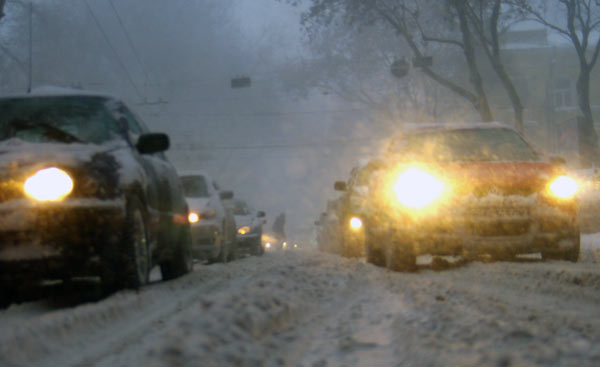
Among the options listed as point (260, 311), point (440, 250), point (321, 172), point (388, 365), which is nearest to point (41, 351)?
point (260, 311)

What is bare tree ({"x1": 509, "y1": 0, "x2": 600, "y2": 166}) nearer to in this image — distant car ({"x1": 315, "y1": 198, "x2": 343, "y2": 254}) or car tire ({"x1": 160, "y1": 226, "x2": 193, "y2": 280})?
distant car ({"x1": 315, "y1": 198, "x2": 343, "y2": 254})

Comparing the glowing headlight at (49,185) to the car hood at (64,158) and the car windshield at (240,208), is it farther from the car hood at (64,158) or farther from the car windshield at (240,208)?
the car windshield at (240,208)

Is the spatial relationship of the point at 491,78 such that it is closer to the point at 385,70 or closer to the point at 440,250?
the point at 385,70

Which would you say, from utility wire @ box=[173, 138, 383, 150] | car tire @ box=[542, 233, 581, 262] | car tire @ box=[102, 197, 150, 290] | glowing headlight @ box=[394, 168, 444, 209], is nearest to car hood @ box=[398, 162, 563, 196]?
glowing headlight @ box=[394, 168, 444, 209]

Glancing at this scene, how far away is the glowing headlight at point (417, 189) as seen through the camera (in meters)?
6.76

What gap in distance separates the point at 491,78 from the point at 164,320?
40052 mm

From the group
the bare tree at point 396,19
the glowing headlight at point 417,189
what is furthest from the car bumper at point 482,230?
the bare tree at point 396,19

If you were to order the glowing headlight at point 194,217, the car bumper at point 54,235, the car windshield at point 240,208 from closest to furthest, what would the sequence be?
the car bumper at point 54,235 < the glowing headlight at point 194,217 < the car windshield at point 240,208

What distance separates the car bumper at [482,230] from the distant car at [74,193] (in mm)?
2363

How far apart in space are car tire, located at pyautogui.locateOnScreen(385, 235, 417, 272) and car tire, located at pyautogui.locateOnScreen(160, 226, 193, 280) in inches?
78.0

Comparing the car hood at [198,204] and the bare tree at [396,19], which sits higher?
the bare tree at [396,19]

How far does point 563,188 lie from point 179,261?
370 cm

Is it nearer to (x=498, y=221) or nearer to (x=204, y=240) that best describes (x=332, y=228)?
(x=204, y=240)

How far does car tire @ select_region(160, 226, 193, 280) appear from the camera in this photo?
693cm
